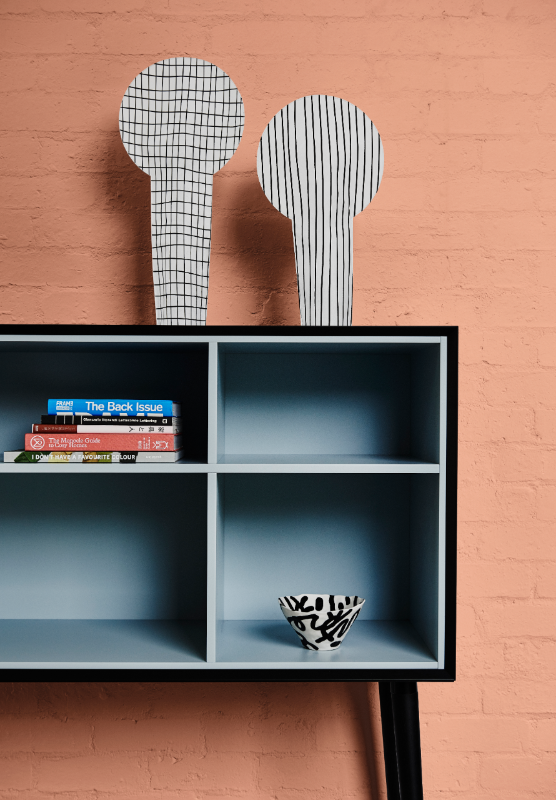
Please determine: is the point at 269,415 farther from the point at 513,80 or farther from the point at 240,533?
the point at 513,80

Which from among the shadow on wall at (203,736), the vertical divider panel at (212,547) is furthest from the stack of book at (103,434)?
the shadow on wall at (203,736)

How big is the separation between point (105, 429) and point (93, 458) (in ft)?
0.22

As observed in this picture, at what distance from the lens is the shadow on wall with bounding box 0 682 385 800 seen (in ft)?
5.02

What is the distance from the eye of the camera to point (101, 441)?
1272 mm

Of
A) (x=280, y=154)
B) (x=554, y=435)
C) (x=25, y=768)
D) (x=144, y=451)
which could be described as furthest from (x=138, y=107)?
(x=25, y=768)

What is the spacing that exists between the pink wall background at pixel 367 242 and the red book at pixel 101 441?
41cm

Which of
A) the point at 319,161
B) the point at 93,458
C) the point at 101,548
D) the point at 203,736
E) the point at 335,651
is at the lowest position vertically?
the point at 203,736

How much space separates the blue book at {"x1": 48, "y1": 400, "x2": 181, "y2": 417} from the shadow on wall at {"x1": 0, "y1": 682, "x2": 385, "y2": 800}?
75 cm

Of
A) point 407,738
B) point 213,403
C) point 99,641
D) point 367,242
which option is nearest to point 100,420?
point 213,403

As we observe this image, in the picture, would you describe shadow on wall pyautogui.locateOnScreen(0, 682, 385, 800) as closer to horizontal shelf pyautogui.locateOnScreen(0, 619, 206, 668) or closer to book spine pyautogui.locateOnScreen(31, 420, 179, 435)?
horizontal shelf pyautogui.locateOnScreen(0, 619, 206, 668)

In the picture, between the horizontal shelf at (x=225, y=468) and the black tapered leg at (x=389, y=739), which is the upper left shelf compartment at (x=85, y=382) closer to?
the horizontal shelf at (x=225, y=468)

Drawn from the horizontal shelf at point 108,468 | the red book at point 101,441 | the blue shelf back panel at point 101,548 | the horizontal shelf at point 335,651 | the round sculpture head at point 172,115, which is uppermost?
the round sculpture head at point 172,115

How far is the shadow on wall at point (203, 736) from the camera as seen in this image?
1531mm

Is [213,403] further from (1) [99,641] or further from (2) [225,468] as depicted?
(1) [99,641]
